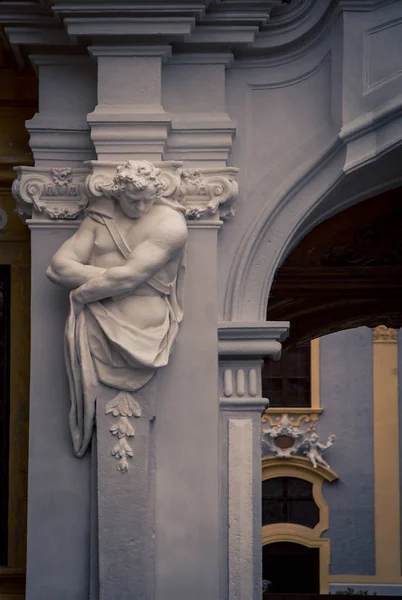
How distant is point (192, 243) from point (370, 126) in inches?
44.6

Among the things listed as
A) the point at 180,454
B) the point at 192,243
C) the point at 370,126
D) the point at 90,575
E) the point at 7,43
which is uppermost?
the point at 7,43

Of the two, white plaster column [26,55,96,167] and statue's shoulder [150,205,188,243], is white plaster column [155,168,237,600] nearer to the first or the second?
statue's shoulder [150,205,188,243]

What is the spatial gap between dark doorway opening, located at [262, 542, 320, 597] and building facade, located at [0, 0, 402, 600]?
56.8 feet

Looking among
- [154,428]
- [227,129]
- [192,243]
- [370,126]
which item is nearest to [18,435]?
[154,428]

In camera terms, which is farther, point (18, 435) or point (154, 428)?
point (18, 435)

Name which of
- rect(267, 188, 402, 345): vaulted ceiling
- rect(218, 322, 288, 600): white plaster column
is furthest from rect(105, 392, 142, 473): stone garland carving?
rect(267, 188, 402, 345): vaulted ceiling

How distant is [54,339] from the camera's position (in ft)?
26.6

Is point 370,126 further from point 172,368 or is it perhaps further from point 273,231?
point 172,368

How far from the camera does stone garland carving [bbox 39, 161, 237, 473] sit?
25.4ft

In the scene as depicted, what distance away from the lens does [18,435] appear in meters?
8.53

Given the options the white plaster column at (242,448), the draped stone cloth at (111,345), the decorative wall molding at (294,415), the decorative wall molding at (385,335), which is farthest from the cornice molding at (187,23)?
the decorative wall molding at (385,335)

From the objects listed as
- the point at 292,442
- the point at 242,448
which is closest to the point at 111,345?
the point at 242,448

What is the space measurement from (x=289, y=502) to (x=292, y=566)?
1090 mm

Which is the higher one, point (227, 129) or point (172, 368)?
point (227, 129)
